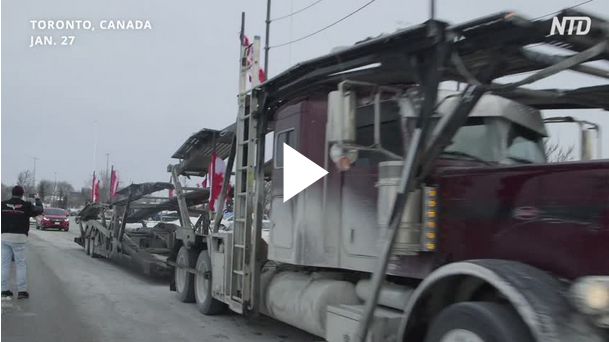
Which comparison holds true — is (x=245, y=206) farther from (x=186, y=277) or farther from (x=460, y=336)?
(x=460, y=336)

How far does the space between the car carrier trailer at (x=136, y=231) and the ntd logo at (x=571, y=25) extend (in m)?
9.70

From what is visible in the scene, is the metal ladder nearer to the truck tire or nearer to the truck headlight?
the truck tire

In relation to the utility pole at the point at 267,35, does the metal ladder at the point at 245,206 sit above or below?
below

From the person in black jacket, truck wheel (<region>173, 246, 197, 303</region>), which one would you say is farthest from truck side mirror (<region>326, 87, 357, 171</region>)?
the person in black jacket

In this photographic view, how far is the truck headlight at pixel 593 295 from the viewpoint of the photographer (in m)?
3.10

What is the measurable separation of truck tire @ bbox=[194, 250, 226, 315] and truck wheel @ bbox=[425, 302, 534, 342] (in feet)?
16.7

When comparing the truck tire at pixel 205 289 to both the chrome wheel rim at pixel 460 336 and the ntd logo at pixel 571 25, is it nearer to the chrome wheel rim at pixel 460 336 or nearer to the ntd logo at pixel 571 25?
the chrome wheel rim at pixel 460 336

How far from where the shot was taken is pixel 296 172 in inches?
249

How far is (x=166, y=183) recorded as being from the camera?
13727 mm

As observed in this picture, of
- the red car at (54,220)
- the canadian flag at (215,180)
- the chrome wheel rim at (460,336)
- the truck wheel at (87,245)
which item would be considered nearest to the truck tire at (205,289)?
the canadian flag at (215,180)

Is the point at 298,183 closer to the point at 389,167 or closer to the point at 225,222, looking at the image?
the point at 389,167

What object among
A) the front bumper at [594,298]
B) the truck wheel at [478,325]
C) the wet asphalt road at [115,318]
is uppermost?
the front bumper at [594,298]

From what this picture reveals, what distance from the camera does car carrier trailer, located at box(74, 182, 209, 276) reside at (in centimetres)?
1288

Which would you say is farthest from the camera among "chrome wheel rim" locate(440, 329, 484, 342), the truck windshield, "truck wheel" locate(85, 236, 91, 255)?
"truck wheel" locate(85, 236, 91, 255)
